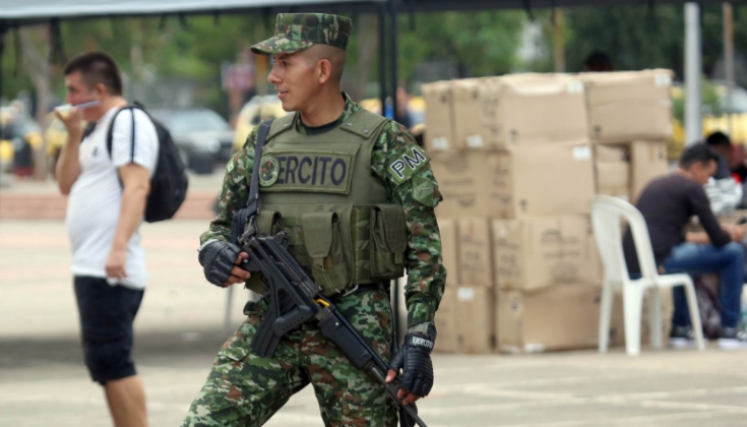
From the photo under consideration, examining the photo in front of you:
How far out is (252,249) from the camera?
4.30 metres

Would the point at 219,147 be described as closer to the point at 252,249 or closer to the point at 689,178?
the point at 689,178

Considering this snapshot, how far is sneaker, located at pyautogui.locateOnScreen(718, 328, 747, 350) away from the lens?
9.77 metres

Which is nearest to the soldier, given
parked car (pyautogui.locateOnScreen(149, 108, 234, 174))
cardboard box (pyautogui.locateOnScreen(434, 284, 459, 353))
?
cardboard box (pyautogui.locateOnScreen(434, 284, 459, 353))

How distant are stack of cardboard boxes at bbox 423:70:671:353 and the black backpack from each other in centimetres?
329

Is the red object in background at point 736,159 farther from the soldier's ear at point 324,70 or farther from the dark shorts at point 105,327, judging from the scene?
the soldier's ear at point 324,70

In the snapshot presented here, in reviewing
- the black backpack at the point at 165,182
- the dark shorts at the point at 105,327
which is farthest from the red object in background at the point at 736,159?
the dark shorts at the point at 105,327

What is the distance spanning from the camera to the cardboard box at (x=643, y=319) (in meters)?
9.91

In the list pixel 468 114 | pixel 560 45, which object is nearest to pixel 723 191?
pixel 468 114

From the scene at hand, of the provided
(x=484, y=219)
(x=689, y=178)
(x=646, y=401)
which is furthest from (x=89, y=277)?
(x=689, y=178)

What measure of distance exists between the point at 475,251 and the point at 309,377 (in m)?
5.41

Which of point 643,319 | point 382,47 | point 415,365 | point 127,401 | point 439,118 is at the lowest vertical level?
point 643,319

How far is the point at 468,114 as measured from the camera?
963 centimetres

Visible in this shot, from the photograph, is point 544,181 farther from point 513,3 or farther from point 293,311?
point 293,311

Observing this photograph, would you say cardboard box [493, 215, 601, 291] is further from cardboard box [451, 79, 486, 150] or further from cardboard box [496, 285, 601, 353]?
cardboard box [451, 79, 486, 150]
